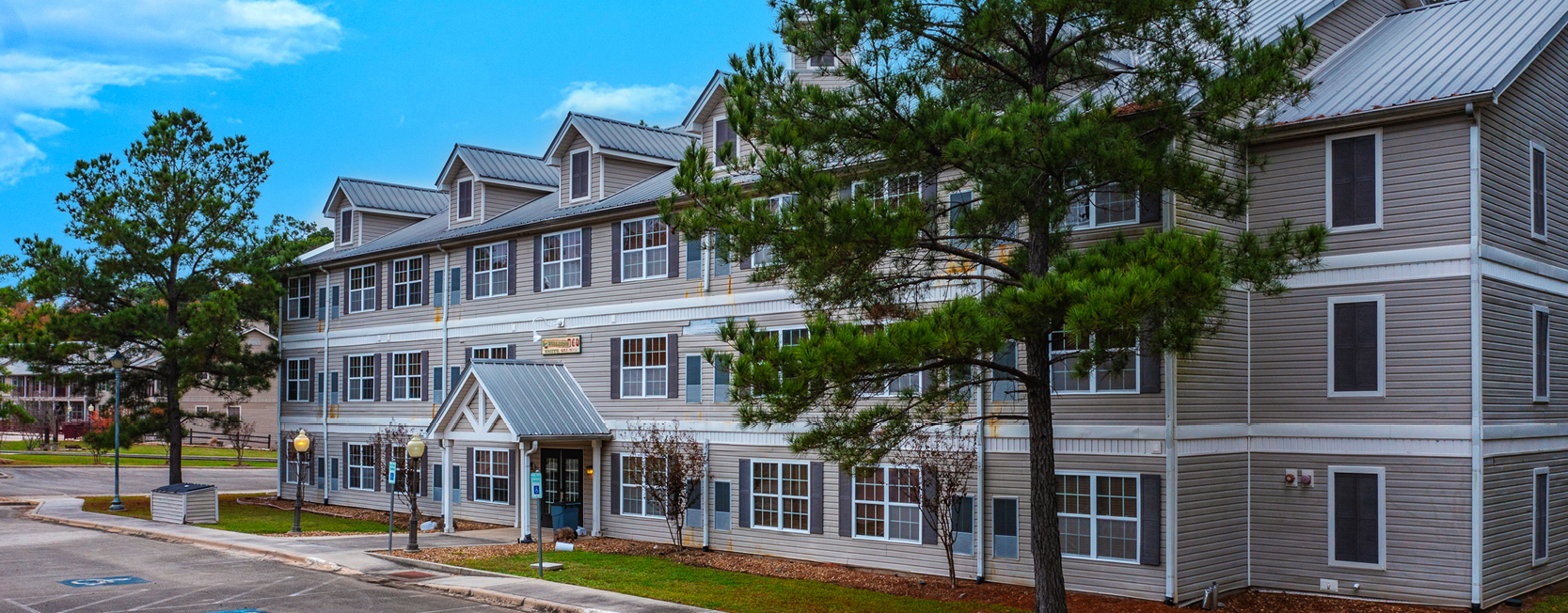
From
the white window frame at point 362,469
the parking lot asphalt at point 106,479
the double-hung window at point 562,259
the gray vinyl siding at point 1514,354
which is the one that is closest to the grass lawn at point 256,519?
the white window frame at point 362,469

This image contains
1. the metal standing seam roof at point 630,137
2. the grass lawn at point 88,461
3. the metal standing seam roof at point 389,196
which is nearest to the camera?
the metal standing seam roof at point 630,137

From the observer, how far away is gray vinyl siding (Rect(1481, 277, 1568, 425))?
17703mm

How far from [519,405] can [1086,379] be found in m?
12.7

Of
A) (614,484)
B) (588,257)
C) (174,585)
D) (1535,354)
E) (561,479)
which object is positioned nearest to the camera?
(1535,354)

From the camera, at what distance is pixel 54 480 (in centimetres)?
4750

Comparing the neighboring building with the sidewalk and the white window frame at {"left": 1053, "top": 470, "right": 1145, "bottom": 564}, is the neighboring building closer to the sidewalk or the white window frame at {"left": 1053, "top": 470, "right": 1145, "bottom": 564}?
the white window frame at {"left": 1053, "top": 470, "right": 1145, "bottom": 564}

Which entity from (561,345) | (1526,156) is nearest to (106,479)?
(561,345)

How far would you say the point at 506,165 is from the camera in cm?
3341

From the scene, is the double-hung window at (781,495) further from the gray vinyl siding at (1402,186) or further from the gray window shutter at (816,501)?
the gray vinyl siding at (1402,186)

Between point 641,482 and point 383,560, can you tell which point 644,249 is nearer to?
point 641,482

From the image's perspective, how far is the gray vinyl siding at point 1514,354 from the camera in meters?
17.7

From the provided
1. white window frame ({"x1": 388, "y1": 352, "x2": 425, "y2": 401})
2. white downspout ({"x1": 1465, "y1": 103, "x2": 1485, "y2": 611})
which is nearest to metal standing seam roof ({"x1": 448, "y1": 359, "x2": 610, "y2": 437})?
white window frame ({"x1": 388, "y1": 352, "x2": 425, "y2": 401})

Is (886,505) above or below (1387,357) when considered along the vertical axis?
below

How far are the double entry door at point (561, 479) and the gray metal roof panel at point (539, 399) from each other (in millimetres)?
1417
